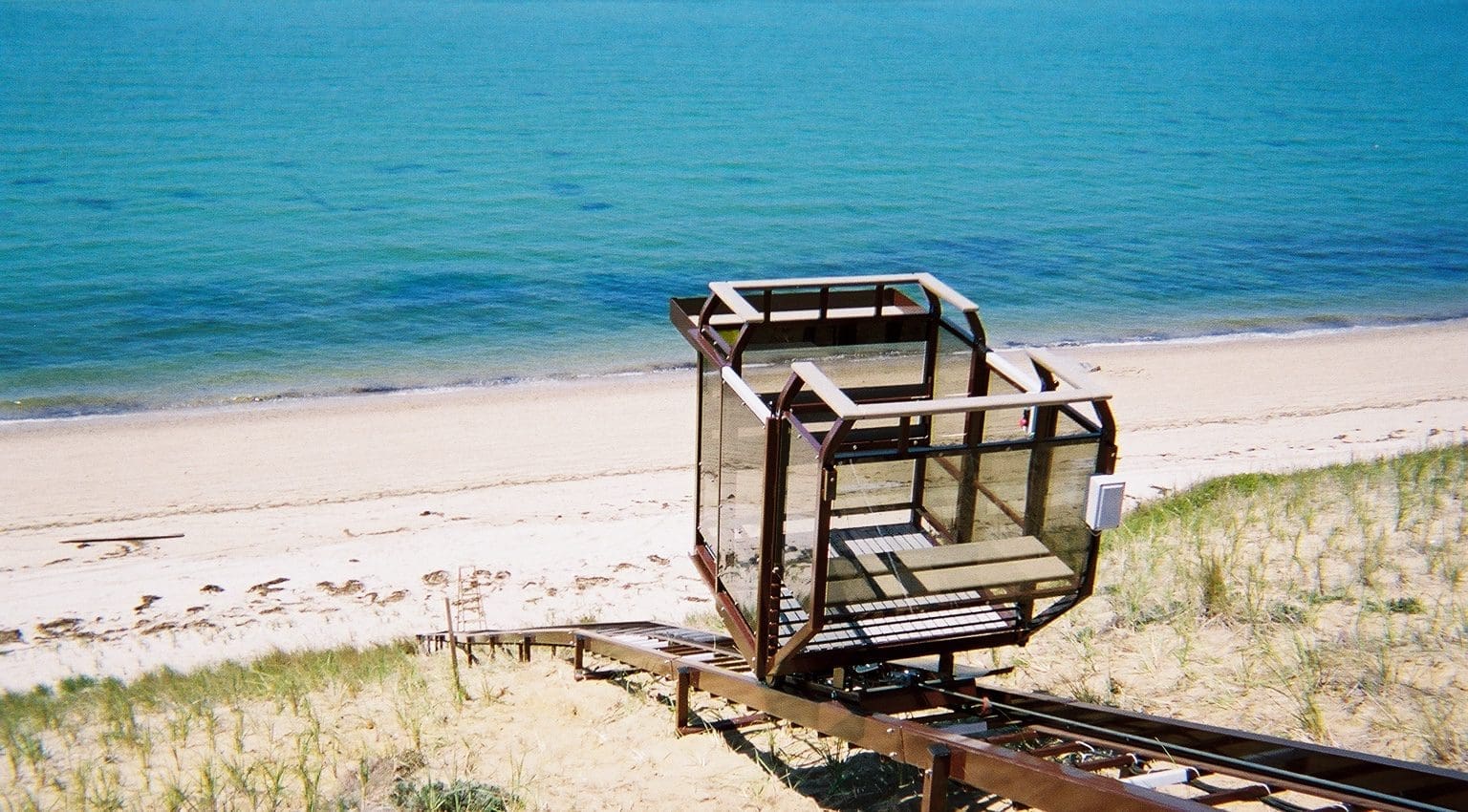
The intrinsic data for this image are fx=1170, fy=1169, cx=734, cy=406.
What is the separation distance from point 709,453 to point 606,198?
36068mm

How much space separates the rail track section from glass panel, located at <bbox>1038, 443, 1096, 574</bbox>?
0.74m

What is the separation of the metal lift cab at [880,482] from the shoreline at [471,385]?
16.4 meters

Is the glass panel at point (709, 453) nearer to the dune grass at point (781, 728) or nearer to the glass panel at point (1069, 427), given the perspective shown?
the dune grass at point (781, 728)

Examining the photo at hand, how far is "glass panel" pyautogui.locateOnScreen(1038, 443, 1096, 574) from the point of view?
17.9 feet

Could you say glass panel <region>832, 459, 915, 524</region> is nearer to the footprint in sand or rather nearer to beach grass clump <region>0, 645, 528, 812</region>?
beach grass clump <region>0, 645, 528, 812</region>

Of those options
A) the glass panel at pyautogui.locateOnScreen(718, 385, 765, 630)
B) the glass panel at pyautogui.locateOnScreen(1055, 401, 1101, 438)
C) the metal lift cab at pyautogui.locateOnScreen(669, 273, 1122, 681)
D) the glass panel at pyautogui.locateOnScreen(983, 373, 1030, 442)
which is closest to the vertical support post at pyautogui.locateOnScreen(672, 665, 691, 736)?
the metal lift cab at pyautogui.locateOnScreen(669, 273, 1122, 681)

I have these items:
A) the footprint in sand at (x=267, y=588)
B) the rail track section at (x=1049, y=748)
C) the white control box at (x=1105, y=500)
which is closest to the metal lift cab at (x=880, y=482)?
the white control box at (x=1105, y=500)

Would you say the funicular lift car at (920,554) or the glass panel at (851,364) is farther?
the glass panel at (851,364)

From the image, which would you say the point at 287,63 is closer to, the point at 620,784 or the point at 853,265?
the point at 853,265

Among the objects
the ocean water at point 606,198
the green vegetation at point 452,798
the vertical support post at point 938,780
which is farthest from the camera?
the ocean water at point 606,198

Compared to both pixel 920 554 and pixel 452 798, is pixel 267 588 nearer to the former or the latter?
A: pixel 452 798

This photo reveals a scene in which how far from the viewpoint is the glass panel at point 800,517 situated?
17.5 feet

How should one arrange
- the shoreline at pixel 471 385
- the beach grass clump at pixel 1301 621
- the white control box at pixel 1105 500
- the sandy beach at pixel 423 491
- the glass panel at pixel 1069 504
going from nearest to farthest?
the white control box at pixel 1105 500
the glass panel at pixel 1069 504
the beach grass clump at pixel 1301 621
the sandy beach at pixel 423 491
the shoreline at pixel 471 385

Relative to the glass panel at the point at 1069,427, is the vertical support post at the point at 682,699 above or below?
below
